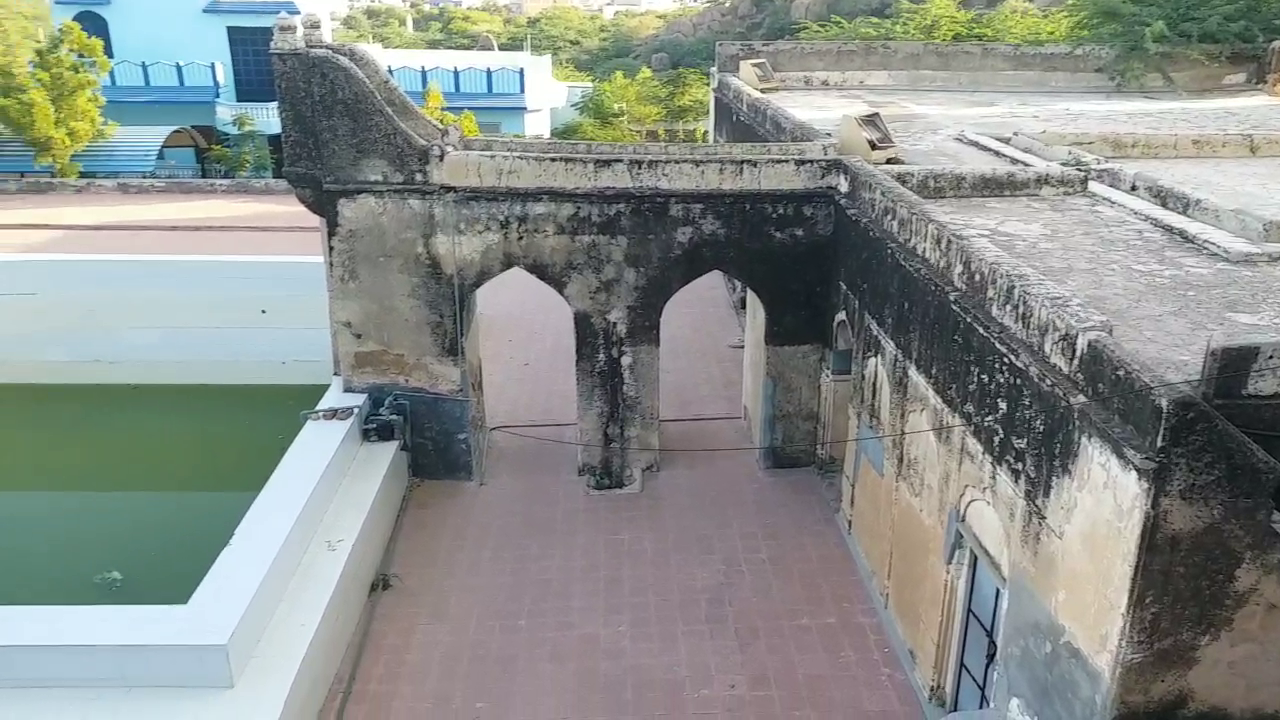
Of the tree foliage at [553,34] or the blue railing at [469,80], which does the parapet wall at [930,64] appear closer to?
the blue railing at [469,80]

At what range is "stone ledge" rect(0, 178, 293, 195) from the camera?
1956 centimetres

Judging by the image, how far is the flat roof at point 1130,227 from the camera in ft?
17.8

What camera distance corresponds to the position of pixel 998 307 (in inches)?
217

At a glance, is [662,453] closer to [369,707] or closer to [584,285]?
[584,285]

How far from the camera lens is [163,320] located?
13445 mm

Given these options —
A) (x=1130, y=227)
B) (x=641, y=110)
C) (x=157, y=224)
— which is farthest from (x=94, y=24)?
(x=1130, y=227)

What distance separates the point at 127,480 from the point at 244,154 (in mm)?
13021

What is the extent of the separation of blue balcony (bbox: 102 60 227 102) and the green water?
38.2 ft

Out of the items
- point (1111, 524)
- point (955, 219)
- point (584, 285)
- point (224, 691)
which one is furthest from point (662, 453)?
point (1111, 524)

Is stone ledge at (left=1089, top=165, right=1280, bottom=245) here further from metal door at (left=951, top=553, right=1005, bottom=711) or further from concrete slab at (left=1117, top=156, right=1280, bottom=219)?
Answer: metal door at (left=951, top=553, right=1005, bottom=711)

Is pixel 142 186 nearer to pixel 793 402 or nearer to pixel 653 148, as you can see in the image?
pixel 653 148

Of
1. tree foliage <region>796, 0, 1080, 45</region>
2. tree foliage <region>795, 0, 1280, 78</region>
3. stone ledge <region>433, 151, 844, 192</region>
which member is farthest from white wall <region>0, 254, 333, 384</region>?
tree foliage <region>796, 0, 1080, 45</region>

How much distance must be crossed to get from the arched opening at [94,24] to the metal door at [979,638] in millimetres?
24821

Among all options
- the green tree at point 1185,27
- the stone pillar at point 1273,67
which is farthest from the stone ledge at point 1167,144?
the stone pillar at point 1273,67
